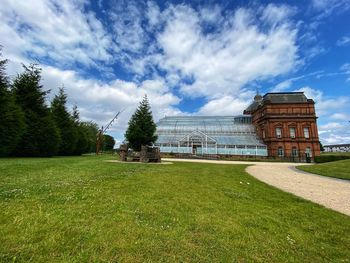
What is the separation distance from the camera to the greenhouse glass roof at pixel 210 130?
4406 centimetres

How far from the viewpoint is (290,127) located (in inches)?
1754

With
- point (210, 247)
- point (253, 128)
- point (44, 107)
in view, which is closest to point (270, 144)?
point (253, 128)

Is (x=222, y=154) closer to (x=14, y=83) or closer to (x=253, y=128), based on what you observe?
(x=253, y=128)

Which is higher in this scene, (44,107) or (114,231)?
(44,107)

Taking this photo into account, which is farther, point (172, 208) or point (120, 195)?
point (120, 195)

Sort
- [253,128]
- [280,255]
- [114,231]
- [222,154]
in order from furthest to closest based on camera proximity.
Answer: [253,128] < [222,154] < [114,231] < [280,255]

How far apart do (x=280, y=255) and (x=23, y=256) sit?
341 centimetres

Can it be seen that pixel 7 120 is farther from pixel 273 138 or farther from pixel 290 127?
pixel 290 127

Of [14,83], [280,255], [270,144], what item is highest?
[14,83]

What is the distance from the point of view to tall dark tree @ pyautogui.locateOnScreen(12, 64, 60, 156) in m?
21.8

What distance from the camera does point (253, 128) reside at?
51844 mm

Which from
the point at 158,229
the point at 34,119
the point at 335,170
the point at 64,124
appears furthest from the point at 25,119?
the point at 335,170

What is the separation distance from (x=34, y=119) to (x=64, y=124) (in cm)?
725

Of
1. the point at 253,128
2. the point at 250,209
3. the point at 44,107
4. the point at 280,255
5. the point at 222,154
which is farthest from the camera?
the point at 253,128
